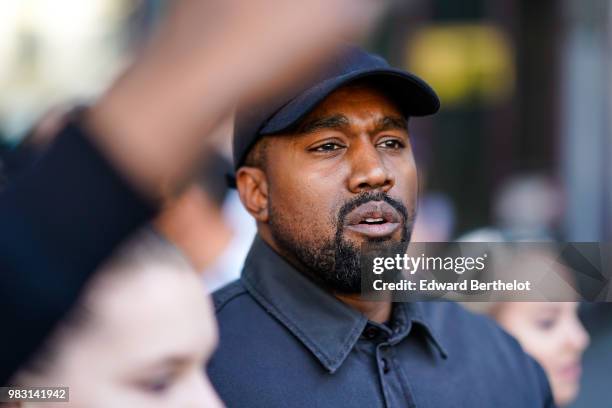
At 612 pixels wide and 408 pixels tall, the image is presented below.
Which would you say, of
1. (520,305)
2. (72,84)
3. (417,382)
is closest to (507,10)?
(72,84)

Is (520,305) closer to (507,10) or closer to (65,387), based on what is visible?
(65,387)

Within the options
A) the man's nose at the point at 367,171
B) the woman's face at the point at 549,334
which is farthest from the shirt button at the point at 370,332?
the woman's face at the point at 549,334

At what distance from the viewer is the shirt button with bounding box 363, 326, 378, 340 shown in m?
2.03

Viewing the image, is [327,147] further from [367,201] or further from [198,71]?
[198,71]

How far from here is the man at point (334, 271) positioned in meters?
1.88

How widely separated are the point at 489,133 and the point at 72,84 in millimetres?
5949

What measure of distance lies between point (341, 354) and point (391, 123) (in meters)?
0.62

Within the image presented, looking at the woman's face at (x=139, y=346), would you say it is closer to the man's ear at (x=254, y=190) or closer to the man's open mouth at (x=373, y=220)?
the man's open mouth at (x=373, y=220)

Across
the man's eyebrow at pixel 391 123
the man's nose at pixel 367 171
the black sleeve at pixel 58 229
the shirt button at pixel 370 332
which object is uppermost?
the black sleeve at pixel 58 229

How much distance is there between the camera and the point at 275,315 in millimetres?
1992

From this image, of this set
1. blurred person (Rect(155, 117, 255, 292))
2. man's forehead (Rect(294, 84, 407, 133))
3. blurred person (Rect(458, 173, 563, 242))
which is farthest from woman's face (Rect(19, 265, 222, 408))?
blurred person (Rect(458, 173, 563, 242))

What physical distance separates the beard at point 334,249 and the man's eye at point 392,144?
0.16 meters

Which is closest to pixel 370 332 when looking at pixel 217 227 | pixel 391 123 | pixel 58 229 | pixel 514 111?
pixel 391 123

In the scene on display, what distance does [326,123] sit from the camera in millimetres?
1967
